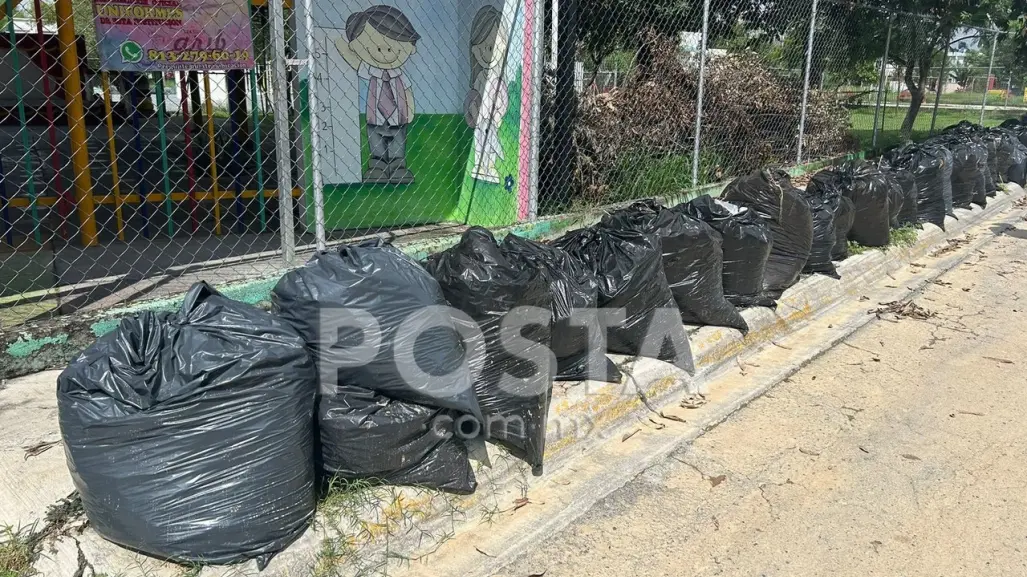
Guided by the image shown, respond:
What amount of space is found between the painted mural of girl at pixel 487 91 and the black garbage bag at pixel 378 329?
3474 millimetres

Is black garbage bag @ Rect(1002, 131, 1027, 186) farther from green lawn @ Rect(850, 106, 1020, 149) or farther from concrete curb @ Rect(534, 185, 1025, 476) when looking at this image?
concrete curb @ Rect(534, 185, 1025, 476)

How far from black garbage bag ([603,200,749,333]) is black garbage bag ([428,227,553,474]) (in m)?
1.26

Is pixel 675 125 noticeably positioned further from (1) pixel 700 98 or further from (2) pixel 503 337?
(2) pixel 503 337

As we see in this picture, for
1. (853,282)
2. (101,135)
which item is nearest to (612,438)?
(853,282)

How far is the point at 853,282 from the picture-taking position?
6.40 m

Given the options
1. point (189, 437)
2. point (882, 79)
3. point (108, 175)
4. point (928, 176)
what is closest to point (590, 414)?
point (189, 437)

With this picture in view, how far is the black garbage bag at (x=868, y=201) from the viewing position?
6.62 m

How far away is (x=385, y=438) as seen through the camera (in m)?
2.81

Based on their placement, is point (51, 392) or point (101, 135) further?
point (101, 135)

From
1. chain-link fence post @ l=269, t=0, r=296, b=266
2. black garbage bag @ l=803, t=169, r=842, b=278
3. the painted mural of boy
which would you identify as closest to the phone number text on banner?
the painted mural of boy

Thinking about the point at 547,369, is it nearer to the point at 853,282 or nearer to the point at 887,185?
the point at 853,282

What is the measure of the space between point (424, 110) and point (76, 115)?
2.56 m

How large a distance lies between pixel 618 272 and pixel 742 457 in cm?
112

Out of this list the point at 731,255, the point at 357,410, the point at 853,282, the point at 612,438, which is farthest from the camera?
the point at 853,282
